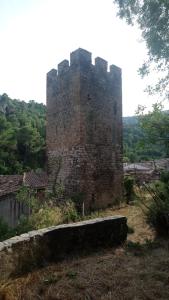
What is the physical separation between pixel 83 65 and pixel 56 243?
8058 millimetres

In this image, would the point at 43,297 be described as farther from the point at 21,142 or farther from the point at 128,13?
the point at 21,142

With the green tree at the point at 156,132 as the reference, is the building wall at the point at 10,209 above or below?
below

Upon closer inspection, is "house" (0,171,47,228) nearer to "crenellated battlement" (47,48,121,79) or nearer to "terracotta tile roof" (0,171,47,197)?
"terracotta tile roof" (0,171,47,197)

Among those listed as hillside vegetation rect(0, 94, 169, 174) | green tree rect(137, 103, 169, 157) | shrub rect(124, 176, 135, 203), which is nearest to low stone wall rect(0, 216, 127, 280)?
green tree rect(137, 103, 169, 157)

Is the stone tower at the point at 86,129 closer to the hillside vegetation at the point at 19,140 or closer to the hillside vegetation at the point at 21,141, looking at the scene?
the hillside vegetation at the point at 21,141

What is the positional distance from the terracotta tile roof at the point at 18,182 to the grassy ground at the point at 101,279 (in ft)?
33.9

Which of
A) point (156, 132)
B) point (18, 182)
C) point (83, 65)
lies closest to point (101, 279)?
point (156, 132)

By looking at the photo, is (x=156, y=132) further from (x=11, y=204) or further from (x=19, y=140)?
(x=19, y=140)

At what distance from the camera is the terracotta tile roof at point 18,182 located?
14.7 meters

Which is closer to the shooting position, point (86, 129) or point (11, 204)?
point (86, 129)

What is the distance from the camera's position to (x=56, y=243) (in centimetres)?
457

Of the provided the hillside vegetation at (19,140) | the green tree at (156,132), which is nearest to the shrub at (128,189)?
the green tree at (156,132)

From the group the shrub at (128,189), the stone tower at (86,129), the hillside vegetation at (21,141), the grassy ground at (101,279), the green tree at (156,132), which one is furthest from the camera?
the hillside vegetation at (21,141)

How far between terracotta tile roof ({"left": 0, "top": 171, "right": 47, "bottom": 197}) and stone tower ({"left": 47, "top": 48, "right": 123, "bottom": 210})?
145 inches
